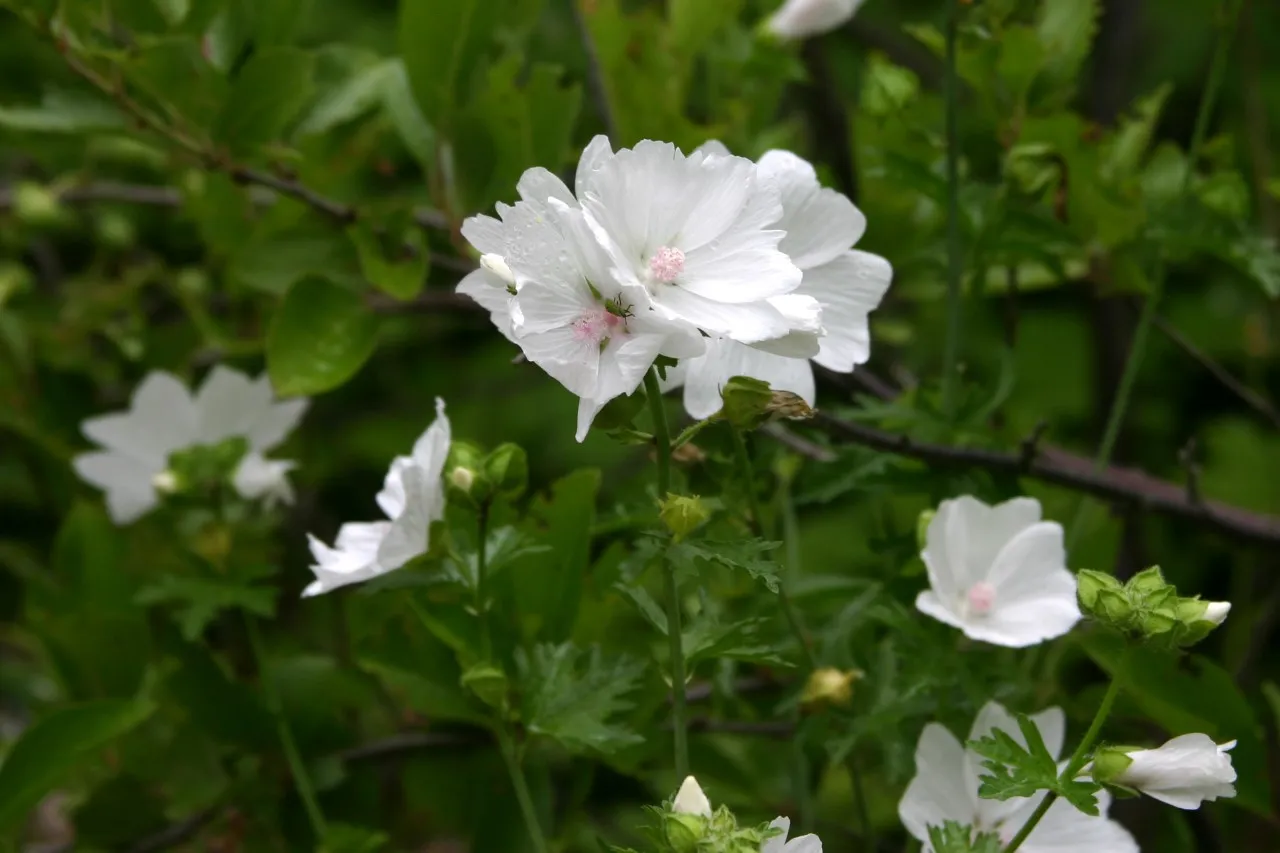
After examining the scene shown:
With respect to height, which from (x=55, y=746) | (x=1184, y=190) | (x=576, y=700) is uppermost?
(x=1184, y=190)

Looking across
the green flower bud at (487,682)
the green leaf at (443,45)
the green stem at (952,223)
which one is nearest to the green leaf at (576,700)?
the green flower bud at (487,682)

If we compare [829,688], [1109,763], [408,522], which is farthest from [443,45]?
[1109,763]

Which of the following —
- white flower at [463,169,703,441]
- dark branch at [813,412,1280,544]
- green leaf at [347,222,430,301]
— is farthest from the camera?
green leaf at [347,222,430,301]

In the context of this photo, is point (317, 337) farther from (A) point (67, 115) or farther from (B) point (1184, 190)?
(B) point (1184, 190)

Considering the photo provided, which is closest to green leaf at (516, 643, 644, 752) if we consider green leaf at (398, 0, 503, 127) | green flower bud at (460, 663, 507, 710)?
green flower bud at (460, 663, 507, 710)

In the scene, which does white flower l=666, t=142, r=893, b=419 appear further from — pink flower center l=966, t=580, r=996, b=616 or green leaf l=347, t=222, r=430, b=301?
green leaf l=347, t=222, r=430, b=301

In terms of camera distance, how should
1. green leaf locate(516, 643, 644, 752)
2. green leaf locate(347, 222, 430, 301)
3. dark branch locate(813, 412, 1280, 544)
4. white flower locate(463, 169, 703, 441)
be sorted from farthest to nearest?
green leaf locate(347, 222, 430, 301)
dark branch locate(813, 412, 1280, 544)
green leaf locate(516, 643, 644, 752)
white flower locate(463, 169, 703, 441)
